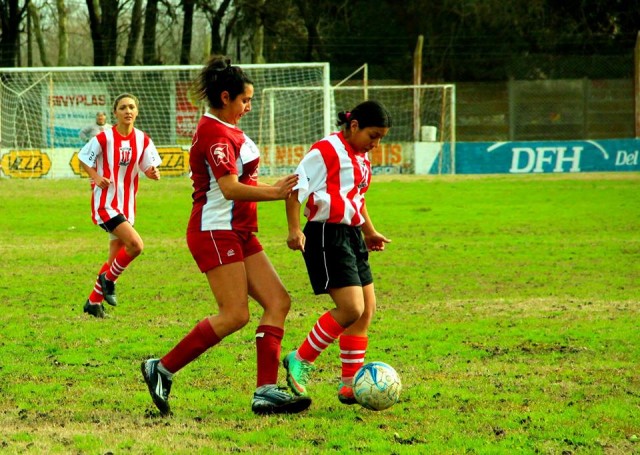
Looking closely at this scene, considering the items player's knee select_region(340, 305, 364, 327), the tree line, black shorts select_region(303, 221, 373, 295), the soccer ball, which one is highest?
the tree line

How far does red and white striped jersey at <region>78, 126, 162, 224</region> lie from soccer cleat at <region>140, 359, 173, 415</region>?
4.27 meters

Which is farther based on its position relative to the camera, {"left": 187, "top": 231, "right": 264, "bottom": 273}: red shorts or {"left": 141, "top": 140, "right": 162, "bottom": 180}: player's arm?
{"left": 141, "top": 140, "right": 162, "bottom": 180}: player's arm

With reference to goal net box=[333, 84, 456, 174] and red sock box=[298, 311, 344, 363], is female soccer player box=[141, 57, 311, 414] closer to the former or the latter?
red sock box=[298, 311, 344, 363]

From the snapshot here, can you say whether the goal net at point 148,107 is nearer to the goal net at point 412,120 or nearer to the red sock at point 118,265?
the goal net at point 412,120

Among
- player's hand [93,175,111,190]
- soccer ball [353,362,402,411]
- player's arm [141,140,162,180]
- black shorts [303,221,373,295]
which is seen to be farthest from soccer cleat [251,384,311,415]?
player's arm [141,140,162,180]

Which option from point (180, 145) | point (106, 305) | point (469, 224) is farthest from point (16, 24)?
point (106, 305)

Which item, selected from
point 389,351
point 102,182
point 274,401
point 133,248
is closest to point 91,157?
point 102,182

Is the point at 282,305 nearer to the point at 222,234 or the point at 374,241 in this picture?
the point at 222,234

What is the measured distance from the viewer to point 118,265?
9.35 meters

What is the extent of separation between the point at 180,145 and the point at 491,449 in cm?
2487

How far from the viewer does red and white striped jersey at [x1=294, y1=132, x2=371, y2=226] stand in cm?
566

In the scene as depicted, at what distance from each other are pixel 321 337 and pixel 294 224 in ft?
2.19

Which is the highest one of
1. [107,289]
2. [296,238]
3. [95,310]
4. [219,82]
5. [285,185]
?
[219,82]

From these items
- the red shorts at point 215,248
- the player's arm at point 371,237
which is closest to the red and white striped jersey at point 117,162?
the player's arm at point 371,237
